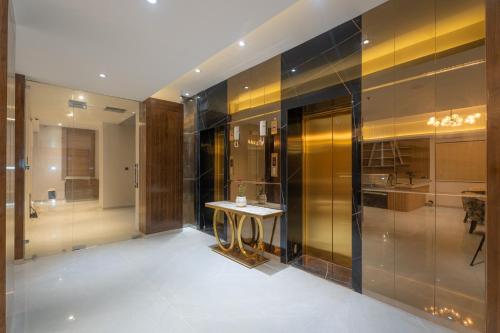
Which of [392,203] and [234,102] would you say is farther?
[234,102]

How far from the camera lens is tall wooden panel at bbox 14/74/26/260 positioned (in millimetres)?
3662

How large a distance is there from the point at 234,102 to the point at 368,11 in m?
2.70

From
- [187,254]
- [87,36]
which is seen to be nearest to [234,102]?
[87,36]

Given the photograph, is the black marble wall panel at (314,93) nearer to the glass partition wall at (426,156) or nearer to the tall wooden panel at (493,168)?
the glass partition wall at (426,156)

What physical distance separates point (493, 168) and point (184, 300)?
3.03m

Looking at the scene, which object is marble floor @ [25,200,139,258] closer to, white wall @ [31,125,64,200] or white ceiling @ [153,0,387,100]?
white wall @ [31,125,64,200]

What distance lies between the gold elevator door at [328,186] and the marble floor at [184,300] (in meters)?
0.61

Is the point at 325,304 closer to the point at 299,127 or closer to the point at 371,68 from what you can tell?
the point at 299,127

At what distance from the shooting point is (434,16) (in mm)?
2305

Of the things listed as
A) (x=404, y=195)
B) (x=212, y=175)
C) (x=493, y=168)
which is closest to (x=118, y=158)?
(x=212, y=175)

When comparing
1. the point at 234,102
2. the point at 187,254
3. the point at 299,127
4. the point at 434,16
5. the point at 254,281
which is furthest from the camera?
the point at 234,102

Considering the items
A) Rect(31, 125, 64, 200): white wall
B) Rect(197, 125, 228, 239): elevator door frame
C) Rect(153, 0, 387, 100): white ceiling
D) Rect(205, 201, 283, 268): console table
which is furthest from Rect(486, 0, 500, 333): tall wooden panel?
Rect(31, 125, 64, 200): white wall

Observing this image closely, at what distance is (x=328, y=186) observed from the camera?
3.58 m

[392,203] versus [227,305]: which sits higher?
[392,203]
